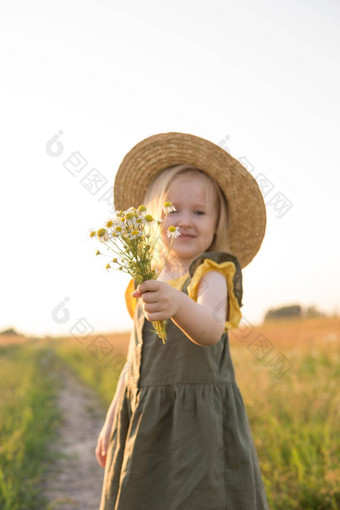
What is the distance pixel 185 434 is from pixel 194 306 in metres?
0.52

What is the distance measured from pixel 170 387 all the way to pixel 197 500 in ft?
1.32

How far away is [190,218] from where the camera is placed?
204cm

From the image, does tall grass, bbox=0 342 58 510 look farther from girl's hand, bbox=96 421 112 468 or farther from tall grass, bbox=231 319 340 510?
tall grass, bbox=231 319 340 510

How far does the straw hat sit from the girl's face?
118 millimetres

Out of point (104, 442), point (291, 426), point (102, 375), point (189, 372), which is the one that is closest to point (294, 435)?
point (291, 426)

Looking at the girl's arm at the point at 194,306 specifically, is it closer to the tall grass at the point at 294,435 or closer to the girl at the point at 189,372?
the girl at the point at 189,372

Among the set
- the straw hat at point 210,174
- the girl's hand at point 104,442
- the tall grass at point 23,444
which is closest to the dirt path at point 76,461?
the tall grass at point 23,444

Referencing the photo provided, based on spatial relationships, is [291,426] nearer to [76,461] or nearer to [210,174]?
[76,461]

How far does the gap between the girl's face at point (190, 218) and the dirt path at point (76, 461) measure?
2.47 m

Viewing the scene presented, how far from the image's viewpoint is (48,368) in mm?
14719

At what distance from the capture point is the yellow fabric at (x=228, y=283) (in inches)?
73.5

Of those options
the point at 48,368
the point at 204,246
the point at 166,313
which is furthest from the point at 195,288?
the point at 48,368

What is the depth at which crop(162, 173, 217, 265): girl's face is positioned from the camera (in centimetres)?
204

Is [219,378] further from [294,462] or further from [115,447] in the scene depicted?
[294,462]
